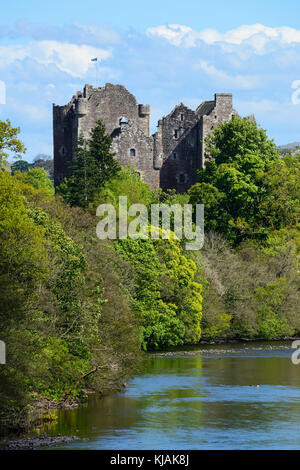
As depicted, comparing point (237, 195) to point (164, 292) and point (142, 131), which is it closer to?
point (164, 292)

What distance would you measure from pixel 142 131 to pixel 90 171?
2260 centimetres

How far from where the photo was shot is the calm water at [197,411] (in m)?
38.6

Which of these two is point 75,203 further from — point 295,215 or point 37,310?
point 37,310

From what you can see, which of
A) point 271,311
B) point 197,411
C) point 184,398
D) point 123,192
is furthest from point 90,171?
point 197,411

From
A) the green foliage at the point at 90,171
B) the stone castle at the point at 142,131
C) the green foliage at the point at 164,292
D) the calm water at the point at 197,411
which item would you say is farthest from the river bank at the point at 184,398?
the stone castle at the point at 142,131

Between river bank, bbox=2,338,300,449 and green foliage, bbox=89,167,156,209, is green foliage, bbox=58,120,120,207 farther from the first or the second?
river bank, bbox=2,338,300,449

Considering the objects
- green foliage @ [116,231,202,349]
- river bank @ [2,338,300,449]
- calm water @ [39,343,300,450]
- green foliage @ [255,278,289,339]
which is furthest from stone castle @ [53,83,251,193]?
calm water @ [39,343,300,450]

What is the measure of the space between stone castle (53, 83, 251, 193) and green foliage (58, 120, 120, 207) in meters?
7.54

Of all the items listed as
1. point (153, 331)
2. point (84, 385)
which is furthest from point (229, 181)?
point (84, 385)

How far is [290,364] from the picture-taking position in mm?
62531

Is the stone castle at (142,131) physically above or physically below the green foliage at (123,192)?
above

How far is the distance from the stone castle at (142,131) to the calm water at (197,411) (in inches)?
2461

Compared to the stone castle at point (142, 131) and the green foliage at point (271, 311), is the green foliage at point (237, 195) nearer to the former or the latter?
the green foliage at point (271, 311)

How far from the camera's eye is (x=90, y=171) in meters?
101
